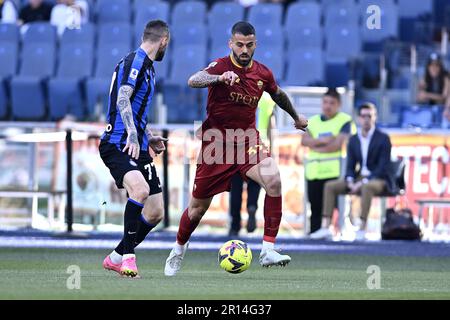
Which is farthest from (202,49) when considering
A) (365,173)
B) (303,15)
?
(365,173)

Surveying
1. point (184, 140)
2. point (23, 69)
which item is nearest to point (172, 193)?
point (184, 140)

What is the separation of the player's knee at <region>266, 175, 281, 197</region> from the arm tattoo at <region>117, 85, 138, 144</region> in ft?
4.56

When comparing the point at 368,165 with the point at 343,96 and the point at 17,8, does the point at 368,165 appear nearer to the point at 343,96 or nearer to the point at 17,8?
the point at 343,96

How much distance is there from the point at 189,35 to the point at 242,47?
12092mm

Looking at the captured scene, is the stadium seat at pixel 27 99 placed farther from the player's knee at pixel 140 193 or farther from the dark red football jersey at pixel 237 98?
the player's knee at pixel 140 193

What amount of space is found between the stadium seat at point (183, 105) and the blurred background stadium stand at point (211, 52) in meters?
0.02

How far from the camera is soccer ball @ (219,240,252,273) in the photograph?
11.5 meters

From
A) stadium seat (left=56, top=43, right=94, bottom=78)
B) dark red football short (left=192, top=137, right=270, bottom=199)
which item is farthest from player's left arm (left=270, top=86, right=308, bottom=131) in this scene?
stadium seat (left=56, top=43, right=94, bottom=78)

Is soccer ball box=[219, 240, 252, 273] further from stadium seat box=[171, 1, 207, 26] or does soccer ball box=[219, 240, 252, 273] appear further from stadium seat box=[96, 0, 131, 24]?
stadium seat box=[96, 0, 131, 24]

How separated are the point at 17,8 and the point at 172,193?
7.33m

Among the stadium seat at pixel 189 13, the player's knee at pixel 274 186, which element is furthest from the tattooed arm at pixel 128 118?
the stadium seat at pixel 189 13

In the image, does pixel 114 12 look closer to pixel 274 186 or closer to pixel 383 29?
pixel 383 29

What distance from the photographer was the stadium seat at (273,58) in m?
22.5

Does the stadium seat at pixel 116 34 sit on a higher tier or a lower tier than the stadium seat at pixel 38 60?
higher
